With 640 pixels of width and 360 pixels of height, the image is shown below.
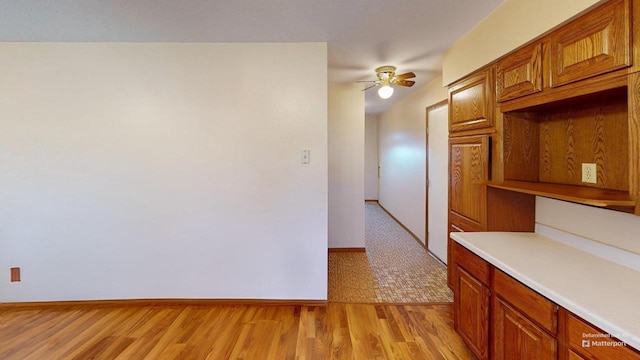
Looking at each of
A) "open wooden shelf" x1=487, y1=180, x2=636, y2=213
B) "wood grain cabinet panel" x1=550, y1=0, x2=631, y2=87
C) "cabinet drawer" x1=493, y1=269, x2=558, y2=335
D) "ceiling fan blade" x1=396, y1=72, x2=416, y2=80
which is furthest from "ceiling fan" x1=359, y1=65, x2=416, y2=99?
"cabinet drawer" x1=493, y1=269, x2=558, y2=335

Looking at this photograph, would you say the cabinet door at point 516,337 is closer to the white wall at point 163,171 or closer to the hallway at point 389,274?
the hallway at point 389,274

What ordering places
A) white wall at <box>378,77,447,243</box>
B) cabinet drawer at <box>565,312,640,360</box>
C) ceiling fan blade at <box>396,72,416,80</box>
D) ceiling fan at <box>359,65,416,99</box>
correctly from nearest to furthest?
cabinet drawer at <box>565,312,640,360</box> < ceiling fan blade at <box>396,72,416,80</box> < ceiling fan at <box>359,65,416,99</box> < white wall at <box>378,77,447,243</box>

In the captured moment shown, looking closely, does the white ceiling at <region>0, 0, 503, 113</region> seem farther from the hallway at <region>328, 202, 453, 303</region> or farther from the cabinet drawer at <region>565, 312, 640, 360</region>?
the hallway at <region>328, 202, 453, 303</region>

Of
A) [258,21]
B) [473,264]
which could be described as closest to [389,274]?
[473,264]

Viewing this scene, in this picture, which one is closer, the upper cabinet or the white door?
the upper cabinet

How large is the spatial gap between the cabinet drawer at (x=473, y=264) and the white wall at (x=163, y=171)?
3.62 feet

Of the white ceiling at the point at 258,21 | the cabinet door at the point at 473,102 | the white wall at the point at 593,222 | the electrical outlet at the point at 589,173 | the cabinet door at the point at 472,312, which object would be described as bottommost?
the cabinet door at the point at 472,312

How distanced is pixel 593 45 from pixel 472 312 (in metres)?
1.53

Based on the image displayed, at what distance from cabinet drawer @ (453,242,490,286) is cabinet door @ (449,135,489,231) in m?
0.36

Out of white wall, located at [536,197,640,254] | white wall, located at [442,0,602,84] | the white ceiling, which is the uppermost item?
the white ceiling

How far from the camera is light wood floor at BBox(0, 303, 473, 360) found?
1933 mm

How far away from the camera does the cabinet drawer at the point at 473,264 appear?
1.60 meters

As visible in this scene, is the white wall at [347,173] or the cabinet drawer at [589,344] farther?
the white wall at [347,173]

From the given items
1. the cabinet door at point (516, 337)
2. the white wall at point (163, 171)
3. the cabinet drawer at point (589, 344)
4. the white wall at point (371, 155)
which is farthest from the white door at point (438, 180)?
the white wall at point (371, 155)
